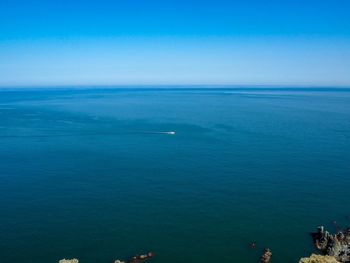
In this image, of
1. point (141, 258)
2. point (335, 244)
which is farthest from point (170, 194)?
point (335, 244)

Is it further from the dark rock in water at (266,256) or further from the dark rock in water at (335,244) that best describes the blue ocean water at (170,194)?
the dark rock in water at (335,244)

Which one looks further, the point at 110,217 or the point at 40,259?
the point at 110,217

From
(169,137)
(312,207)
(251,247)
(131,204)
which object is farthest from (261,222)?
(169,137)

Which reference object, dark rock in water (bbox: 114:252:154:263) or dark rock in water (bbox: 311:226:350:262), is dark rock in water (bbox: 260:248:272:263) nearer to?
dark rock in water (bbox: 311:226:350:262)

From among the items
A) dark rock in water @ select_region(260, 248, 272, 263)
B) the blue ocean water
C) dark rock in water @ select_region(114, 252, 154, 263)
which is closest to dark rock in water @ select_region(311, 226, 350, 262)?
the blue ocean water

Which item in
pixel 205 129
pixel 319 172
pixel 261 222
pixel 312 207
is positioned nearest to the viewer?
pixel 261 222

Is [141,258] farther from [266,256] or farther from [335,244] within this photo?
[335,244]

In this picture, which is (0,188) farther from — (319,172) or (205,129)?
(205,129)
